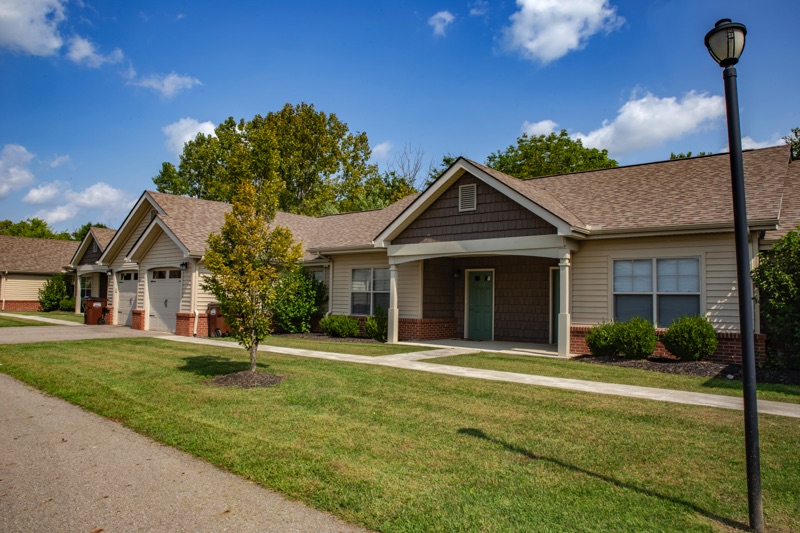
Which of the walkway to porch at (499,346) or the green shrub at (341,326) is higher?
the green shrub at (341,326)

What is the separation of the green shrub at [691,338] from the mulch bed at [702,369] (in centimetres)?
20

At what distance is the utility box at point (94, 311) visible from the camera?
79.8 feet

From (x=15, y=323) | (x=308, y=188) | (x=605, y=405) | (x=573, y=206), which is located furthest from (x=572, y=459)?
(x=308, y=188)

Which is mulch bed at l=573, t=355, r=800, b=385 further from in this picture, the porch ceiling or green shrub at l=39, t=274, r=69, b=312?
green shrub at l=39, t=274, r=69, b=312

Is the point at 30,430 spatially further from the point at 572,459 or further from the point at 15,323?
the point at 15,323

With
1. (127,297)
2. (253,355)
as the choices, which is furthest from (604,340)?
(127,297)

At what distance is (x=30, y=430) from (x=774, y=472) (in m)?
8.15

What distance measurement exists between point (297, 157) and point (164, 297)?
2521 centimetres

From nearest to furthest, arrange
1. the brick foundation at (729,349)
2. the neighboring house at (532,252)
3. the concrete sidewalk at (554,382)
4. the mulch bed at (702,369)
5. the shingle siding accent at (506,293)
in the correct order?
the concrete sidewalk at (554,382)
the mulch bed at (702,369)
the brick foundation at (729,349)
the neighboring house at (532,252)
the shingle siding accent at (506,293)

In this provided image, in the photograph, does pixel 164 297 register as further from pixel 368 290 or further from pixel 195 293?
pixel 368 290

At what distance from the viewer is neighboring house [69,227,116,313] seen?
31.1 metres

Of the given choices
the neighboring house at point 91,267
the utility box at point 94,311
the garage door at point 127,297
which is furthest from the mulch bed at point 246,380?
the neighboring house at point 91,267

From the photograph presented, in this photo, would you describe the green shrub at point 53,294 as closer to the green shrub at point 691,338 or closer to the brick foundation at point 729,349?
the brick foundation at point 729,349

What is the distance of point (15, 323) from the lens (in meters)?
23.4
